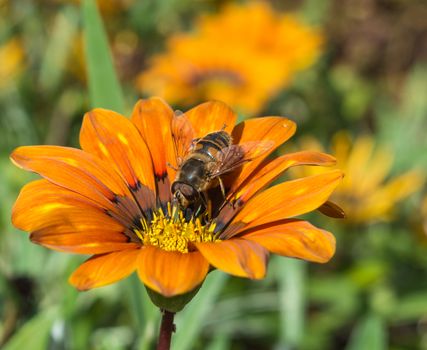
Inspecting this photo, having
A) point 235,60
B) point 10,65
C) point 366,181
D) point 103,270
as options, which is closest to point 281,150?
point 366,181

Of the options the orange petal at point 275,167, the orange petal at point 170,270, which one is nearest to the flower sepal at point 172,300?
the orange petal at point 170,270

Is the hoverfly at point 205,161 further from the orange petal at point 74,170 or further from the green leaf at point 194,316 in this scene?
the green leaf at point 194,316

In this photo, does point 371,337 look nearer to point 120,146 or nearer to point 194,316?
point 194,316

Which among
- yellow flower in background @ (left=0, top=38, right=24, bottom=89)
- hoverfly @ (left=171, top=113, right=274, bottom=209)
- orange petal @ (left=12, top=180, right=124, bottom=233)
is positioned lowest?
orange petal @ (left=12, top=180, right=124, bottom=233)

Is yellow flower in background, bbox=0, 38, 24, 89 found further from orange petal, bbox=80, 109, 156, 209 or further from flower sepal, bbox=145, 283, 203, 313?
flower sepal, bbox=145, 283, 203, 313

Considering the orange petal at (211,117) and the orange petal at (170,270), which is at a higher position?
the orange petal at (211,117)

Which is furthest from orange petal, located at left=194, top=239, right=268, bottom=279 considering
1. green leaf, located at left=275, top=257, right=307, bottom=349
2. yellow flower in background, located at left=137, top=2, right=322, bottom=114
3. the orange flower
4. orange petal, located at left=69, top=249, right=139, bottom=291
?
yellow flower in background, located at left=137, top=2, right=322, bottom=114

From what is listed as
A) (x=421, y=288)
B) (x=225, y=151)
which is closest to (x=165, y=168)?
(x=225, y=151)
